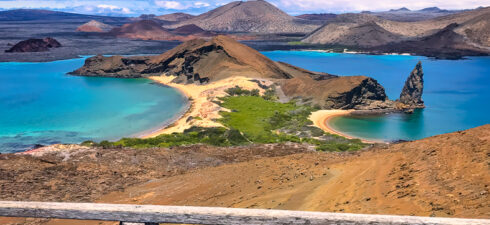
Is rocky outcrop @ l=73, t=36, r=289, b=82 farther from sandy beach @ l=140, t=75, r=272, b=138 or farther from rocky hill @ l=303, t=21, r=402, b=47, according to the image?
rocky hill @ l=303, t=21, r=402, b=47

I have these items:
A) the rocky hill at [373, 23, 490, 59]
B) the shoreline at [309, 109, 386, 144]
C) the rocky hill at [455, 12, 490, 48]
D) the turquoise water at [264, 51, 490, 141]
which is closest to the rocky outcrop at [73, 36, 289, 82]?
the shoreline at [309, 109, 386, 144]

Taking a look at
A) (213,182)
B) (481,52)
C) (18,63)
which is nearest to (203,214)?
(213,182)

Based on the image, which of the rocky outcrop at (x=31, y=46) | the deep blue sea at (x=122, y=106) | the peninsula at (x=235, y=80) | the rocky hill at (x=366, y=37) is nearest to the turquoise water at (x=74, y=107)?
the deep blue sea at (x=122, y=106)

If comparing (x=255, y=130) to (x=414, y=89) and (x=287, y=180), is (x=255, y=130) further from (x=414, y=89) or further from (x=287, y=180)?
(x=414, y=89)

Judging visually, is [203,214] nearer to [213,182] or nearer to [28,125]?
[213,182]

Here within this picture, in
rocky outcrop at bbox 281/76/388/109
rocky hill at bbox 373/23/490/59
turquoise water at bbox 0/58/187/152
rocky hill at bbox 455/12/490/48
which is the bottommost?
turquoise water at bbox 0/58/187/152

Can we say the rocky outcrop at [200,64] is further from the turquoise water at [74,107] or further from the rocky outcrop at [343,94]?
the rocky outcrop at [343,94]

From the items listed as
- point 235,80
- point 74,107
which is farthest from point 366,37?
point 74,107
